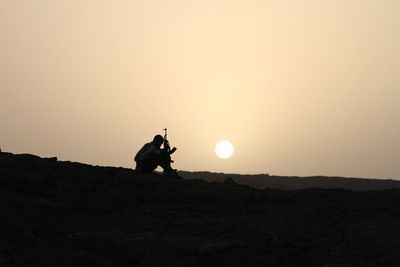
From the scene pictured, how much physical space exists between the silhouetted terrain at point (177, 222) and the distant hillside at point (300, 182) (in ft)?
64.4

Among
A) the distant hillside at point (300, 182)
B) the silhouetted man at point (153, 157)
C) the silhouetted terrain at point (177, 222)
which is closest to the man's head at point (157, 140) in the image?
the silhouetted man at point (153, 157)

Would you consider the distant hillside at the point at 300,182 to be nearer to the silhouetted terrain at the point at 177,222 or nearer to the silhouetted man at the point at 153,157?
the silhouetted man at the point at 153,157

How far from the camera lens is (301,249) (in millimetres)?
8680

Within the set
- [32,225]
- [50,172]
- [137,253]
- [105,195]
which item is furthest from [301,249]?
[50,172]

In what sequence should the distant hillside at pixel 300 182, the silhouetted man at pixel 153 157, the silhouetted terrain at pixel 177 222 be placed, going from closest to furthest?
the silhouetted terrain at pixel 177 222 → the silhouetted man at pixel 153 157 → the distant hillside at pixel 300 182

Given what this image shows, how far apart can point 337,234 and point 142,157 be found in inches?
279

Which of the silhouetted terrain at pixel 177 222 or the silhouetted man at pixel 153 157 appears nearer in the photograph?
the silhouetted terrain at pixel 177 222

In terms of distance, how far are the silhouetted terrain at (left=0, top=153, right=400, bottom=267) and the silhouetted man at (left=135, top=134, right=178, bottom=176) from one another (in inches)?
45.6

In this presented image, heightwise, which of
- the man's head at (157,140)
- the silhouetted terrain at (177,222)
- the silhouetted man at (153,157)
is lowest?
the silhouetted terrain at (177,222)

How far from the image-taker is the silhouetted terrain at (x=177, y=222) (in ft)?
27.1

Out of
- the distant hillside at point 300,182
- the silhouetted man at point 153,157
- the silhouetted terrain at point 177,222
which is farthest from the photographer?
the distant hillside at point 300,182

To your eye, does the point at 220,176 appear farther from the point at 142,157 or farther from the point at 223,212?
the point at 223,212

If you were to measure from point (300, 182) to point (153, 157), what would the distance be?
2122 cm

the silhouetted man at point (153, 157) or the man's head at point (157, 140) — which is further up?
the man's head at point (157, 140)
